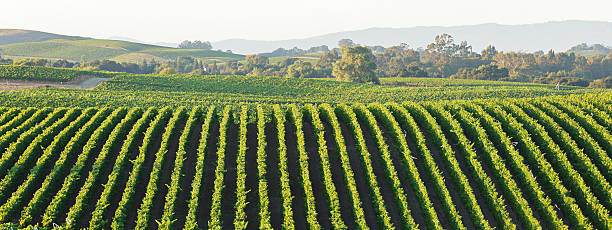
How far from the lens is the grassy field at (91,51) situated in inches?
5576

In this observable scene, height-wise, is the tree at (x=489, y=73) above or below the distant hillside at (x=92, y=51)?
below

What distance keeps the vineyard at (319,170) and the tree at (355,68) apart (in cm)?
5204

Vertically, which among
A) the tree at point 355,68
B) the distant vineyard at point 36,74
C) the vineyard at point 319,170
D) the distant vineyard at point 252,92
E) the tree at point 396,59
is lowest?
the vineyard at point 319,170

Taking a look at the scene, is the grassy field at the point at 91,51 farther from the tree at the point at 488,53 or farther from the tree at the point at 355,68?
the tree at the point at 488,53

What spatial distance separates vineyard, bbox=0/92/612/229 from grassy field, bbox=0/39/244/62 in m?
140

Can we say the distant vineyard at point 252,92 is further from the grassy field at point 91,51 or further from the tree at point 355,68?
the grassy field at point 91,51

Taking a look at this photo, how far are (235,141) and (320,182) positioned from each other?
668 cm

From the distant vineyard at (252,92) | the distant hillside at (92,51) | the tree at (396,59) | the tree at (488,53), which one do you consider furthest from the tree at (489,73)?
the distant hillside at (92,51)

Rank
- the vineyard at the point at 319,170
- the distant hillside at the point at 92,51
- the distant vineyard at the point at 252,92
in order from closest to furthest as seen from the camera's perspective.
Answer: the vineyard at the point at 319,170, the distant vineyard at the point at 252,92, the distant hillside at the point at 92,51

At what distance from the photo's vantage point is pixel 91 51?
15162cm

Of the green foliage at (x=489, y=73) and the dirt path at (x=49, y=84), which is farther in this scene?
the green foliage at (x=489, y=73)

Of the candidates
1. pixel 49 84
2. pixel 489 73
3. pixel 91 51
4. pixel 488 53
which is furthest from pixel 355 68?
pixel 91 51

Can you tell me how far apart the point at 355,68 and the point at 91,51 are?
128638 millimetres

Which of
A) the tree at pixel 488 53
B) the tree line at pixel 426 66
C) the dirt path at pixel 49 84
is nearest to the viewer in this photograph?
the dirt path at pixel 49 84
